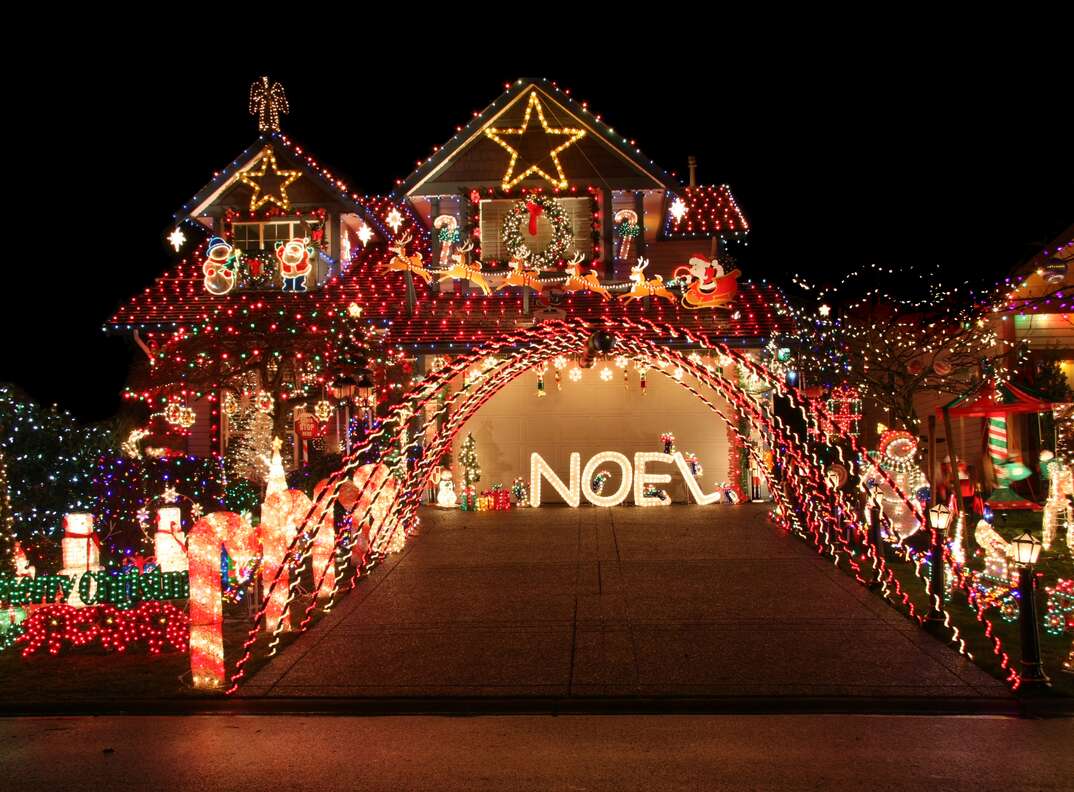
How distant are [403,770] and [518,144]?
1659 centimetres

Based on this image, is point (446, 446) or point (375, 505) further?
point (446, 446)

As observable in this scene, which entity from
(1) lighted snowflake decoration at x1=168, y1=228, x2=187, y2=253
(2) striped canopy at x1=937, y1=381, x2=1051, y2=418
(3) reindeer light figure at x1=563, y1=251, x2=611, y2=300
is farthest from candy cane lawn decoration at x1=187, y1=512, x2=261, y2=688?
(2) striped canopy at x1=937, y1=381, x2=1051, y2=418

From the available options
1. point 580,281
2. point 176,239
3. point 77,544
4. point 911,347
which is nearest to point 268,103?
point 176,239

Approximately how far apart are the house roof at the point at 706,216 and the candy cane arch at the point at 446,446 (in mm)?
6590

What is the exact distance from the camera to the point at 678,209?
21.7 meters

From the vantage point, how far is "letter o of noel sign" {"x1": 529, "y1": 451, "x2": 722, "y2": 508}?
62.0 ft

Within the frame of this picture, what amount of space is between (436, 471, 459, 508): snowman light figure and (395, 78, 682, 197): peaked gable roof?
614 centimetres

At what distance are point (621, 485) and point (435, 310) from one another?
5247mm

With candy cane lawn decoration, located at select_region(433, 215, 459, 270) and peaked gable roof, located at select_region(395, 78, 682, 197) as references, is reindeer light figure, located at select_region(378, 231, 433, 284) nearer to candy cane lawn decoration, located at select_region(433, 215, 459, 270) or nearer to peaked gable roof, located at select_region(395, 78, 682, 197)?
candy cane lawn decoration, located at select_region(433, 215, 459, 270)

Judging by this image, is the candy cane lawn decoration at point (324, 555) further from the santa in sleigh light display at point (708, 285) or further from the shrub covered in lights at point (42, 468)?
the santa in sleigh light display at point (708, 285)

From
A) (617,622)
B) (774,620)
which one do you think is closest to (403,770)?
(617,622)

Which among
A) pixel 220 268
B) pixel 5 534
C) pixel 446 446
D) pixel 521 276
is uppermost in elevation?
pixel 220 268

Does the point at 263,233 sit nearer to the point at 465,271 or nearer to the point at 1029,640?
the point at 465,271

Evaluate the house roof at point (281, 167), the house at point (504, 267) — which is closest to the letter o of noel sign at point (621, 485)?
the house at point (504, 267)
